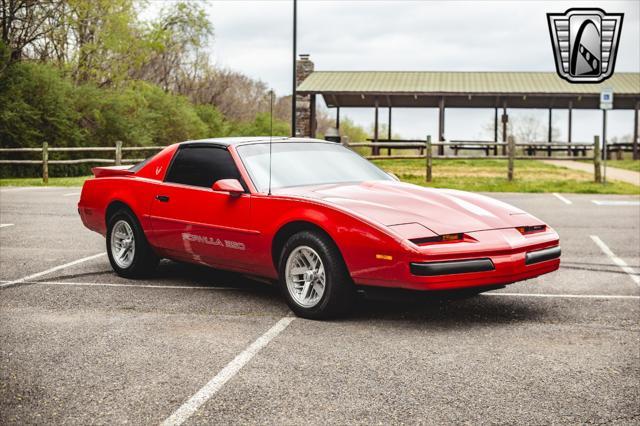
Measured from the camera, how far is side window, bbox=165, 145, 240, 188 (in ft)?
23.0

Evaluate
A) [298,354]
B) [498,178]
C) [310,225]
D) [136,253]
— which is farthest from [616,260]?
[498,178]

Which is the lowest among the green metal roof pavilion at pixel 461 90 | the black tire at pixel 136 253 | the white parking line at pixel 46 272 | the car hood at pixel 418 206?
the white parking line at pixel 46 272

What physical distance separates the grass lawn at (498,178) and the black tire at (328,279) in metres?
16.0

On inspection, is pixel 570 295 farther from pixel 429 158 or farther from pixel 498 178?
pixel 498 178

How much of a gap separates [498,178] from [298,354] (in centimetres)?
2106

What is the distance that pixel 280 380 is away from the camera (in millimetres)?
4562

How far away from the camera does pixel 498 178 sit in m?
25.3

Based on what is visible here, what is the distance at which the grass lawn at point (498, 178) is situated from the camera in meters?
21.6

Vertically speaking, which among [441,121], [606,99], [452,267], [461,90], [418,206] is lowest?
[452,267]

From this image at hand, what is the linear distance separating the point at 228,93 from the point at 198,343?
5958 cm

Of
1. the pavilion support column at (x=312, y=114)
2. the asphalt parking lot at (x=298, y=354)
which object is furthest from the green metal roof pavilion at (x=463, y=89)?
the asphalt parking lot at (x=298, y=354)

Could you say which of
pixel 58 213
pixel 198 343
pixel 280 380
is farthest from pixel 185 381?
pixel 58 213

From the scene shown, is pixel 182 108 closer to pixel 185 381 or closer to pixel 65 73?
pixel 65 73

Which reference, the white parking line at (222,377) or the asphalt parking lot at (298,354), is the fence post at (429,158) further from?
the white parking line at (222,377)
